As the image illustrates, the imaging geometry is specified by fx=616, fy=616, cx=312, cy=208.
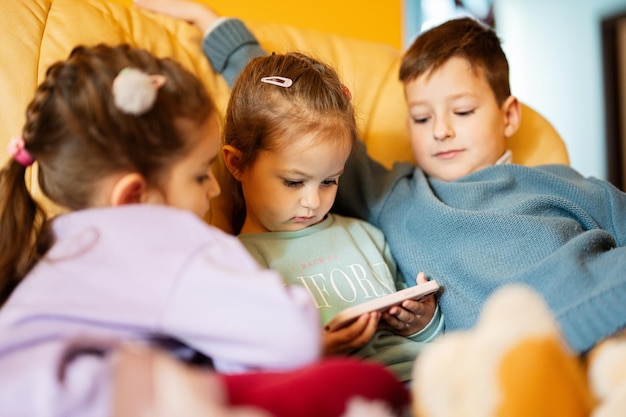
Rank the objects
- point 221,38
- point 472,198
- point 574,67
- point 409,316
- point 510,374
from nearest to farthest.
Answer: point 510,374 < point 409,316 < point 472,198 < point 221,38 < point 574,67

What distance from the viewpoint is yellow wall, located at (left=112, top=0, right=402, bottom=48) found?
1.87 m

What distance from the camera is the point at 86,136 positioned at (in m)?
0.80

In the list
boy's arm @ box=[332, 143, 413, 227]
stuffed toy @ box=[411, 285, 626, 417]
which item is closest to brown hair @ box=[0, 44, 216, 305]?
stuffed toy @ box=[411, 285, 626, 417]

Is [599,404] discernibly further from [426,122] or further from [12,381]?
[426,122]

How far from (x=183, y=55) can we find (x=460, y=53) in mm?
636

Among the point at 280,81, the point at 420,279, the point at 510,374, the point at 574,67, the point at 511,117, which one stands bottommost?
the point at 574,67

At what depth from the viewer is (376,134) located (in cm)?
162

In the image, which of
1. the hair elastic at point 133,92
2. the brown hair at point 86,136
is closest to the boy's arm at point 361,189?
the brown hair at point 86,136

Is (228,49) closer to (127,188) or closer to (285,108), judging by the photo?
(285,108)

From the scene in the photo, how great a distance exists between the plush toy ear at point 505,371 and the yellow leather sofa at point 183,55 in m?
0.72

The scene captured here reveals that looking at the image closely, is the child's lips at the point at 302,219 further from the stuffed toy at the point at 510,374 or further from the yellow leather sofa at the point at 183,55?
the stuffed toy at the point at 510,374

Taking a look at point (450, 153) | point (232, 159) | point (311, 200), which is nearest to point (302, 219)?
point (311, 200)

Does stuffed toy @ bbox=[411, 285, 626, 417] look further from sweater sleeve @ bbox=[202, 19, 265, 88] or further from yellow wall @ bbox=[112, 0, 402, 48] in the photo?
yellow wall @ bbox=[112, 0, 402, 48]

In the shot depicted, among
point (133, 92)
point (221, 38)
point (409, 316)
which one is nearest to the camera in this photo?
point (133, 92)
